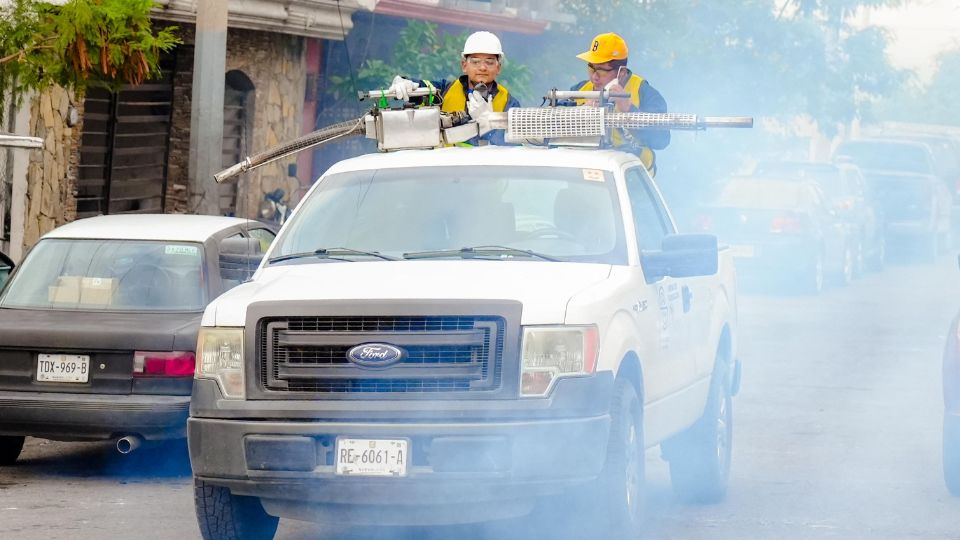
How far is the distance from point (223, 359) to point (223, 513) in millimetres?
655

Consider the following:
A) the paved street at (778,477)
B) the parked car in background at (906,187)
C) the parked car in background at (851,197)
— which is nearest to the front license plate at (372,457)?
the paved street at (778,477)

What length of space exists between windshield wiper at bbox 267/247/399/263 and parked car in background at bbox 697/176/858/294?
1577 centimetres

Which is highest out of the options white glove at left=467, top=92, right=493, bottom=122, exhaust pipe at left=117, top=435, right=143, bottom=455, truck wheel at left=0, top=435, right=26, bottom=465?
white glove at left=467, top=92, right=493, bottom=122

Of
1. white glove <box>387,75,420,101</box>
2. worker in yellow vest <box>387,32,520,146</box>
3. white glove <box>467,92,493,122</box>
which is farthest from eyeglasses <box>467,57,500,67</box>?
white glove <box>387,75,420,101</box>

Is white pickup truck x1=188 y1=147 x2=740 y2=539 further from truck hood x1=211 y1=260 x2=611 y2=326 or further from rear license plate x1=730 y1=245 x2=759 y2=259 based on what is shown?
rear license plate x1=730 y1=245 x2=759 y2=259

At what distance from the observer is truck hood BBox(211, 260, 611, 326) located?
23.6 ft

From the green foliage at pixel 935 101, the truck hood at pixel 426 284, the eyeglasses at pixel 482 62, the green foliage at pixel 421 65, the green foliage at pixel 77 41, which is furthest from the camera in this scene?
the green foliage at pixel 935 101

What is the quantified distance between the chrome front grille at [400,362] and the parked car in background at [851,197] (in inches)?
745

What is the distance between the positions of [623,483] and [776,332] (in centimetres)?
1238

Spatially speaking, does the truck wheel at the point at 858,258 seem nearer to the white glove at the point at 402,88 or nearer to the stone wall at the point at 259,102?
the stone wall at the point at 259,102

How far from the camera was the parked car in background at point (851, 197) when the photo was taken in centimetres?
2727

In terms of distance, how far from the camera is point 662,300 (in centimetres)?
839

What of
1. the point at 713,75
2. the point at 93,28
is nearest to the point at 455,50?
the point at 713,75

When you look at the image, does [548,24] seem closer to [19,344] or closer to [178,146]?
[178,146]
